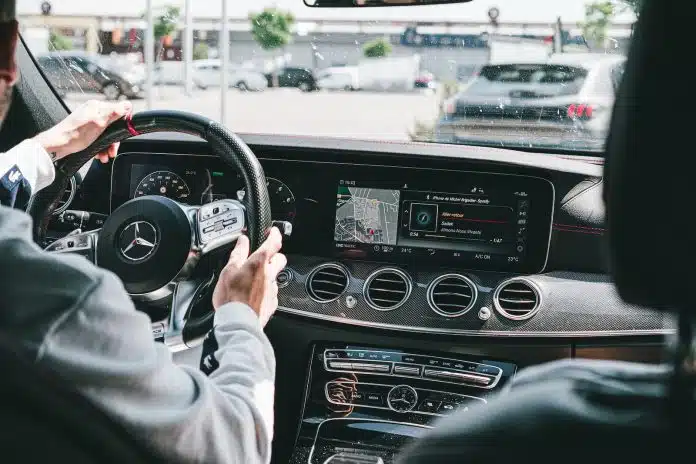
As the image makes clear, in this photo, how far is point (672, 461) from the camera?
3.28 ft

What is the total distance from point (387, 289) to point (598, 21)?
1.27 meters

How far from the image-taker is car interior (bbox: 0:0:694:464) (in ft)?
9.43

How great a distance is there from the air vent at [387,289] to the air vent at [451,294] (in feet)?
0.31

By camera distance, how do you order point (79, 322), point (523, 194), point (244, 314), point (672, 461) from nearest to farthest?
point (672, 461), point (79, 322), point (244, 314), point (523, 194)

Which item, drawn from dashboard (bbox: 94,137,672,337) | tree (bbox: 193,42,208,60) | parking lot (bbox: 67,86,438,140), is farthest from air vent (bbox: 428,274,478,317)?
tree (bbox: 193,42,208,60)

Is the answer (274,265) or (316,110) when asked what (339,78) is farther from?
(274,265)

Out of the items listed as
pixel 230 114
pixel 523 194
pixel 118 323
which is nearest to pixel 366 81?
pixel 230 114

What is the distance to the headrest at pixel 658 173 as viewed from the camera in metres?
1.00

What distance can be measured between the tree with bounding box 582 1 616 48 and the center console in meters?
1.25

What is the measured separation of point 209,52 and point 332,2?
1.46 m

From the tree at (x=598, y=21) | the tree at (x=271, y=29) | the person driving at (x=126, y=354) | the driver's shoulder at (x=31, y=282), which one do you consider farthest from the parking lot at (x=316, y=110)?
the driver's shoulder at (x=31, y=282)

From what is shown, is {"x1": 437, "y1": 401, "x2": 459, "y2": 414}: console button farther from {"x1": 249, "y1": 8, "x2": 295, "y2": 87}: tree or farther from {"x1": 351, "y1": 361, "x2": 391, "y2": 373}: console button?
{"x1": 249, "y1": 8, "x2": 295, "y2": 87}: tree

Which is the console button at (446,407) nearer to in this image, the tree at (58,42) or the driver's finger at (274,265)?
the driver's finger at (274,265)

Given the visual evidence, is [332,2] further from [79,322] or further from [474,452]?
[474,452]
